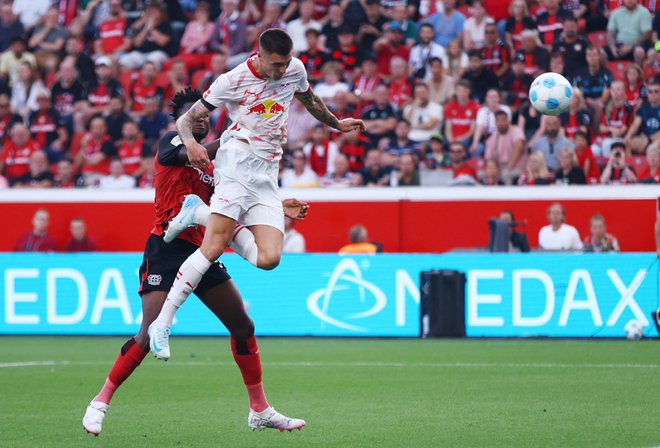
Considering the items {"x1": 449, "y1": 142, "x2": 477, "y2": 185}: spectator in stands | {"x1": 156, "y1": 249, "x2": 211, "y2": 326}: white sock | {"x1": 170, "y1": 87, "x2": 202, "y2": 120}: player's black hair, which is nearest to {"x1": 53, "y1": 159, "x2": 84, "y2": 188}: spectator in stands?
{"x1": 449, "y1": 142, "x2": 477, "y2": 185}: spectator in stands

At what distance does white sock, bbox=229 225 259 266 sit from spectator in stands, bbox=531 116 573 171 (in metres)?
10.6

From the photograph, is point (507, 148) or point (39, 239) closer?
point (507, 148)

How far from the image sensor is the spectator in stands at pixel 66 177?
20.0m

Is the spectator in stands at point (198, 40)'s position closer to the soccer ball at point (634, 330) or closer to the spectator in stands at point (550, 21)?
the spectator in stands at point (550, 21)

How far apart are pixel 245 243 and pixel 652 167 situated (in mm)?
10670

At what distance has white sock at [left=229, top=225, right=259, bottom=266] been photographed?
749 centimetres

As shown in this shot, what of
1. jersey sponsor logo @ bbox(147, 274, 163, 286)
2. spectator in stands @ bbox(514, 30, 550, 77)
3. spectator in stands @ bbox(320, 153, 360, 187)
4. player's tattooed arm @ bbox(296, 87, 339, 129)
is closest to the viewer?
jersey sponsor logo @ bbox(147, 274, 163, 286)

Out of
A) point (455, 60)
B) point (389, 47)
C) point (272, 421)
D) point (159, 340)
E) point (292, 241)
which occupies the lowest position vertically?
point (272, 421)

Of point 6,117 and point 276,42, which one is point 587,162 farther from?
point 276,42

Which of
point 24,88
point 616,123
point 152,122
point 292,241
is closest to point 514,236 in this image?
point 616,123

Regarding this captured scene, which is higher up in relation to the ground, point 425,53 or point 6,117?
point 425,53

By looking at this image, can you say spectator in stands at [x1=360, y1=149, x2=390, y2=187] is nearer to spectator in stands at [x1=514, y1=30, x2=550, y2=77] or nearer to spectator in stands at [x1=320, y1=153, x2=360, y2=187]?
spectator in stands at [x1=320, y1=153, x2=360, y2=187]

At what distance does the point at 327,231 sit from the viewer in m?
18.3

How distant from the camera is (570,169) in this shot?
1727 centimetres
